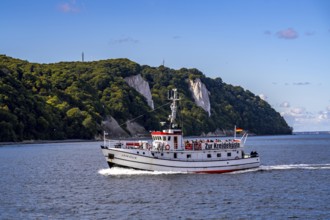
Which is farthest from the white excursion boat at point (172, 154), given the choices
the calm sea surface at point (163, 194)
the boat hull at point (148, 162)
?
the calm sea surface at point (163, 194)

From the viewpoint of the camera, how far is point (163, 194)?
62.0 meters

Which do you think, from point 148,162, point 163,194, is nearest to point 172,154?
point 148,162

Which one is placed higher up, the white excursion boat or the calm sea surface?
the white excursion boat

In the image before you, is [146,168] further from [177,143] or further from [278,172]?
[278,172]

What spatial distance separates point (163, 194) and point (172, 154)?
49.0 ft

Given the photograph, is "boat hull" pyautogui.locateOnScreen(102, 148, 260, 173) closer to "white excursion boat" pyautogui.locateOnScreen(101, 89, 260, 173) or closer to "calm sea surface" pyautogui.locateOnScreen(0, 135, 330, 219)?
"white excursion boat" pyautogui.locateOnScreen(101, 89, 260, 173)

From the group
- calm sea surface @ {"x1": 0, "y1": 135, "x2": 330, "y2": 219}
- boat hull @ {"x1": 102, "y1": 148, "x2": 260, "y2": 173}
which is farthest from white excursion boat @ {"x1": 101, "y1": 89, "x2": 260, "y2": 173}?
calm sea surface @ {"x1": 0, "y1": 135, "x2": 330, "y2": 219}

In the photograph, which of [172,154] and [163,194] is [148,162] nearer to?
[172,154]

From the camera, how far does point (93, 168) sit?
309 ft

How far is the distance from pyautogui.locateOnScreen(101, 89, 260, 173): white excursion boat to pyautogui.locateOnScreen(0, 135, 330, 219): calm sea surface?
139cm

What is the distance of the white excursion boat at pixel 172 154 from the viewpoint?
75.7 meters

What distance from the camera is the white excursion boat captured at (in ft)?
248

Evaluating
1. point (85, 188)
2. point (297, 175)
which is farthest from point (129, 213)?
point (297, 175)

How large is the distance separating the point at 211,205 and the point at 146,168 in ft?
71.0
